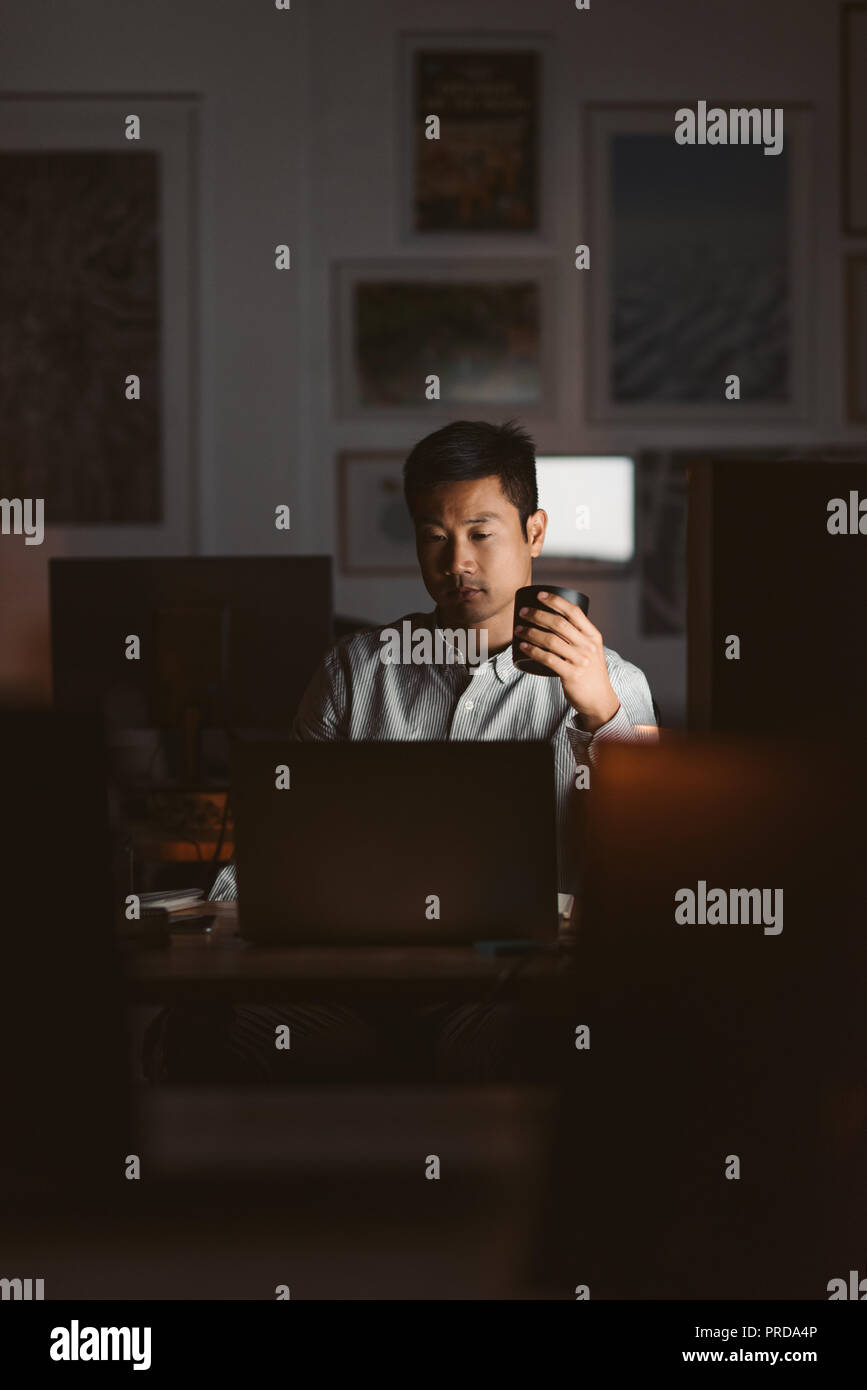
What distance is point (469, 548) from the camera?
205 centimetres

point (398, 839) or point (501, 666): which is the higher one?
point (501, 666)

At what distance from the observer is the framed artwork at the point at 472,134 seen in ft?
12.2

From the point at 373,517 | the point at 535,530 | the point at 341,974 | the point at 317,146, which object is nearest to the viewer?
the point at 341,974

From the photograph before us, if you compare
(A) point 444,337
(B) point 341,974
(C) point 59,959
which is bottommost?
(B) point 341,974

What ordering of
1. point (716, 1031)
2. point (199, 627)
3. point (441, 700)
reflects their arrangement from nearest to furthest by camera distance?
point (716, 1031)
point (441, 700)
point (199, 627)

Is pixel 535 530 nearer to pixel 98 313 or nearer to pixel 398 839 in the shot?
pixel 398 839

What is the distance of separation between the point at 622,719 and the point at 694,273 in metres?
2.48

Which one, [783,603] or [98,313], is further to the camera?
[98,313]

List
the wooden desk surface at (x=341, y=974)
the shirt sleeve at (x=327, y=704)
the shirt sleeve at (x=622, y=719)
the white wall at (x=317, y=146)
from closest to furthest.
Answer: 1. the wooden desk surface at (x=341, y=974)
2. the shirt sleeve at (x=622, y=719)
3. the shirt sleeve at (x=327, y=704)
4. the white wall at (x=317, y=146)

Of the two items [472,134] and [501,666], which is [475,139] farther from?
[501,666]

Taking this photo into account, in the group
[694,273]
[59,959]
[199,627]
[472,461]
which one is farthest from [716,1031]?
[694,273]

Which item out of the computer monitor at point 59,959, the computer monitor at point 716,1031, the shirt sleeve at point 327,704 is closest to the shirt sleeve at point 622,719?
the shirt sleeve at point 327,704

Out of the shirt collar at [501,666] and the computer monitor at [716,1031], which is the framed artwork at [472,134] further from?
the computer monitor at [716,1031]

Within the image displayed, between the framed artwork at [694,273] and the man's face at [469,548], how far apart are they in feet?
6.10
